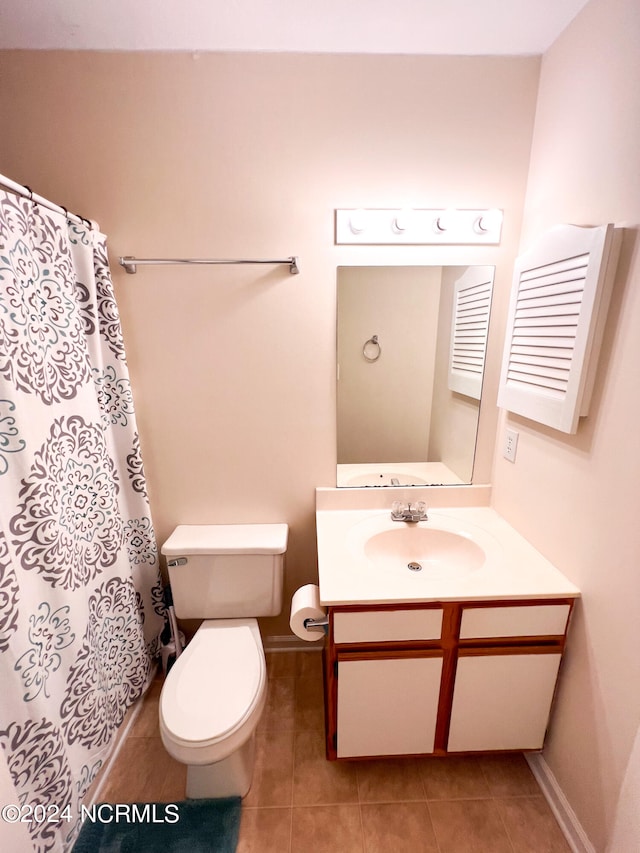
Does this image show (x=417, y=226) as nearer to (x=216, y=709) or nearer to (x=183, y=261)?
(x=183, y=261)

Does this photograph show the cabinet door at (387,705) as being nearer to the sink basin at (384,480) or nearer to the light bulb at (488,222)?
the sink basin at (384,480)

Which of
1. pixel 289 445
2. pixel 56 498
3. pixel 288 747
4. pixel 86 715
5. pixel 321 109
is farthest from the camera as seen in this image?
pixel 289 445

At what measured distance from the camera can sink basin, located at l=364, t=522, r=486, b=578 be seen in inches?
53.7

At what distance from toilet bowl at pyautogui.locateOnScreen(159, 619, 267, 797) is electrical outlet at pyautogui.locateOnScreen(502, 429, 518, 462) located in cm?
126

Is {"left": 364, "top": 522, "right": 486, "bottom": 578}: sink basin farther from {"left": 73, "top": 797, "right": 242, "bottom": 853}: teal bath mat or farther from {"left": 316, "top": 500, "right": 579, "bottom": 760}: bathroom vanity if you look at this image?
{"left": 73, "top": 797, "right": 242, "bottom": 853}: teal bath mat

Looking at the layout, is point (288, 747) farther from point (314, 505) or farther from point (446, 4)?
point (446, 4)

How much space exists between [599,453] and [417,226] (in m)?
0.99

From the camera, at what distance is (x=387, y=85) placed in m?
1.23

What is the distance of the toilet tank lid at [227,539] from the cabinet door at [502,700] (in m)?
0.80

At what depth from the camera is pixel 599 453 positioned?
0.98 m

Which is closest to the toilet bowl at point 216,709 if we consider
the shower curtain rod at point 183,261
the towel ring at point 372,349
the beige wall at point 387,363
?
the beige wall at point 387,363

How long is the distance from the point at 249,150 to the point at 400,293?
2.50ft

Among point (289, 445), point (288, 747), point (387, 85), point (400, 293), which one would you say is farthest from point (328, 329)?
point (288, 747)

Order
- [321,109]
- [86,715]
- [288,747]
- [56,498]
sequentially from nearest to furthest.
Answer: [56,498] → [86,715] → [321,109] → [288,747]
